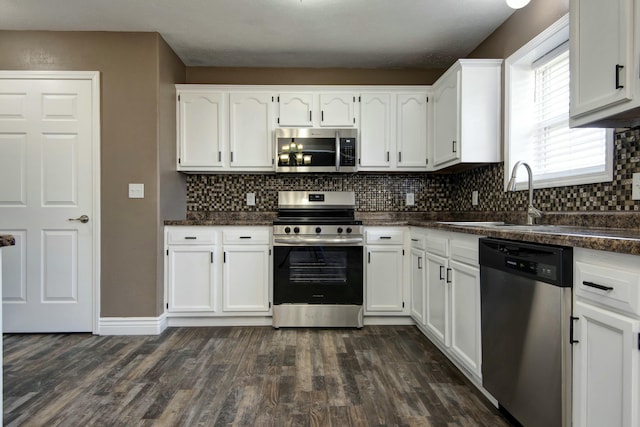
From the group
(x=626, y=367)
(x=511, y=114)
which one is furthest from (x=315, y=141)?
(x=626, y=367)

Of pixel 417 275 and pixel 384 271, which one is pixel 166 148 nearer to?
pixel 384 271

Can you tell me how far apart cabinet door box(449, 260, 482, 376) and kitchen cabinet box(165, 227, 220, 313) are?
1.96m

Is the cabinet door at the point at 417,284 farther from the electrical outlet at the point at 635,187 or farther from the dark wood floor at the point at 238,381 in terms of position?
the electrical outlet at the point at 635,187

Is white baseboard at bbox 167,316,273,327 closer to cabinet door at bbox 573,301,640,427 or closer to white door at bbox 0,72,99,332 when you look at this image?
white door at bbox 0,72,99,332

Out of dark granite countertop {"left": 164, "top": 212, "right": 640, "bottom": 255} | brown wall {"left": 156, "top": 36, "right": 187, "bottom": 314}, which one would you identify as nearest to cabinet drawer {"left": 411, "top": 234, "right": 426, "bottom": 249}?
dark granite countertop {"left": 164, "top": 212, "right": 640, "bottom": 255}

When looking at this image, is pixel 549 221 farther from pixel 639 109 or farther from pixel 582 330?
pixel 582 330

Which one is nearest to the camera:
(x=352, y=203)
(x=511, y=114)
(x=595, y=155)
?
(x=595, y=155)

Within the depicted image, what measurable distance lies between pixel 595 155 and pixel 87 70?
12.0 ft

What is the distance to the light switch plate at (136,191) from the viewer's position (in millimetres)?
3082

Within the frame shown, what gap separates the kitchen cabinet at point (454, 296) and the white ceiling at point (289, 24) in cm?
166

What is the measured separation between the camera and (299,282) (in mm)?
3240

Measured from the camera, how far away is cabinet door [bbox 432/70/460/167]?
2953 mm

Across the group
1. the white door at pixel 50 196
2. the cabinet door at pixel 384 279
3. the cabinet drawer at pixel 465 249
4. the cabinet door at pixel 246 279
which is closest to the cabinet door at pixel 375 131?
the cabinet door at pixel 384 279

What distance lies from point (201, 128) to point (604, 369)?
3323 millimetres
